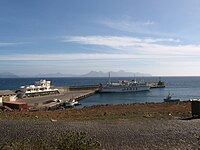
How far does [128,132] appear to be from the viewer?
576 inches

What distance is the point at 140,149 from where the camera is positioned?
11781 mm

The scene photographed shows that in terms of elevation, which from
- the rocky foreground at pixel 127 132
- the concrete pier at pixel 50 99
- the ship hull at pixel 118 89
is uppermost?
the rocky foreground at pixel 127 132

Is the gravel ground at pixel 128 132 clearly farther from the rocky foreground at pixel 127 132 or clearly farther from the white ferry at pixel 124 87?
the white ferry at pixel 124 87

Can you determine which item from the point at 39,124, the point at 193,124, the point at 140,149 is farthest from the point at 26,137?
the point at 193,124

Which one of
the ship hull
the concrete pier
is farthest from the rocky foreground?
the ship hull

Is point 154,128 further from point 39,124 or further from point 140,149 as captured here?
point 39,124

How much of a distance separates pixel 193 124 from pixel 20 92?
6749 cm

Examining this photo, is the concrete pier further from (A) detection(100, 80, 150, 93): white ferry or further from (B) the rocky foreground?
(B) the rocky foreground

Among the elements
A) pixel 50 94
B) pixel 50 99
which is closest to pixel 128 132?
pixel 50 99

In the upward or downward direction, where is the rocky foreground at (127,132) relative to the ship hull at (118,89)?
upward

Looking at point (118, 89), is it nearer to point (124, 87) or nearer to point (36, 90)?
point (124, 87)

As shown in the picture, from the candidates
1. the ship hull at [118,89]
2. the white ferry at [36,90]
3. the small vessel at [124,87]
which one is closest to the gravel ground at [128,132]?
the white ferry at [36,90]

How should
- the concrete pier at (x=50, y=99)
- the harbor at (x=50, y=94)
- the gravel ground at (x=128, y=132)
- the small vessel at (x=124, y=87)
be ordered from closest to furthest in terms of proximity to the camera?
the gravel ground at (x=128, y=132), the concrete pier at (x=50, y=99), the harbor at (x=50, y=94), the small vessel at (x=124, y=87)

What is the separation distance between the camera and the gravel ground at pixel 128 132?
1242 centimetres
